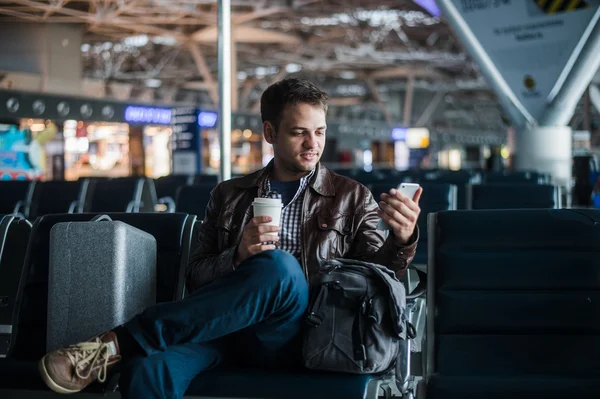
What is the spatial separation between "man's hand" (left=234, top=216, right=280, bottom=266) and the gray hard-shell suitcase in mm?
461

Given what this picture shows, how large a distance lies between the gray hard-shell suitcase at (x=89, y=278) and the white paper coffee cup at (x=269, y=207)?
64 centimetres

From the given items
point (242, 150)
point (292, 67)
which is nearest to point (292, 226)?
point (242, 150)

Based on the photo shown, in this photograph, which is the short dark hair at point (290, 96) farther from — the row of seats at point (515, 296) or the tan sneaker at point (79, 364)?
the tan sneaker at point (79, 364)

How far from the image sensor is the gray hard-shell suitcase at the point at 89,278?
3.07m

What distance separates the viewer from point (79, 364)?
270 centimetres

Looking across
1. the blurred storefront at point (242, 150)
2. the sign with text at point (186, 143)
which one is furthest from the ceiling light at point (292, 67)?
the sign with text at point (186, 143)

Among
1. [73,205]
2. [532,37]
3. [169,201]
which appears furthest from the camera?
[532,37]

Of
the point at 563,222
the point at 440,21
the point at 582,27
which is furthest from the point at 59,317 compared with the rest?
the point at 440,21

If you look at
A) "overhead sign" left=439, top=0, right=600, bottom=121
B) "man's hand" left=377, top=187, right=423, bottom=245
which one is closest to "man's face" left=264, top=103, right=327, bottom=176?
"man's hand" left=377, top=187, right=423, bottom=245

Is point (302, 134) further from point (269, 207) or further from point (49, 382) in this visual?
point (49, 382)

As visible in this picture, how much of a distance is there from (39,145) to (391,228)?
1558cm

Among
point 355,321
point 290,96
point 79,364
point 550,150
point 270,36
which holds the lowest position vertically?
point 79,364

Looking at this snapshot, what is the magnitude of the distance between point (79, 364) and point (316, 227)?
1017 millimetres

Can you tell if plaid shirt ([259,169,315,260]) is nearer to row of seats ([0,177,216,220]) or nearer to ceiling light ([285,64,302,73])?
row of seats ([0,177,216,220])
